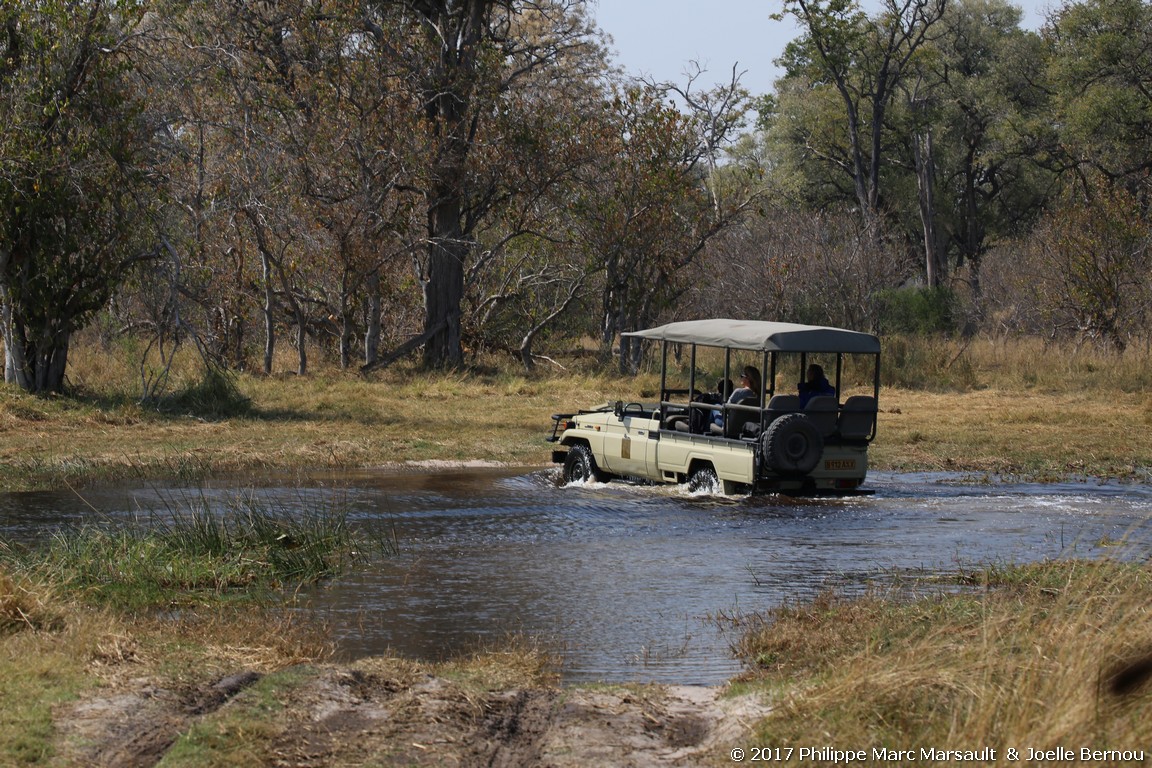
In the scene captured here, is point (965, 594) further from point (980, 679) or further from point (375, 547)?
point (375, 547)

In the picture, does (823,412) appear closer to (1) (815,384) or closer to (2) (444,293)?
(1) (815,384)

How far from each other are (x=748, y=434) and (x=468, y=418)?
351 inches

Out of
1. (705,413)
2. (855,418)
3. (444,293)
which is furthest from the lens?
(444,293)

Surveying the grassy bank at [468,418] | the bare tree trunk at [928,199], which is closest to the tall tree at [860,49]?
the bare tree trunk at [928,199]

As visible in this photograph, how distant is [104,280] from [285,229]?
3.74m

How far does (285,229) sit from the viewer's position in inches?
975

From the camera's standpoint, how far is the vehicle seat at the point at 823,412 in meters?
15.2

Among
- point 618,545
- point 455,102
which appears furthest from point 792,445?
point 455,102

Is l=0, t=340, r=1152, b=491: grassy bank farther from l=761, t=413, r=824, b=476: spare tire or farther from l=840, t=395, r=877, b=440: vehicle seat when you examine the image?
l=761, t=413, r=824, b=476: spare tire

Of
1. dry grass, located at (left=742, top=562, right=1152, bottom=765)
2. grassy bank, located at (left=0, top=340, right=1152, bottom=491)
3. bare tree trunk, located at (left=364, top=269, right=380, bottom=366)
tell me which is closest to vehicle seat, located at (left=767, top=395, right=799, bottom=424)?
grassy bank, located at (left=0, top=340, right=1152, bottom=491)

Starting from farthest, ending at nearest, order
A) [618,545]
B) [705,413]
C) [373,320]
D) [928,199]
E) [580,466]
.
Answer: [928,199]
[373,320]
[580,466]
[705,413]
[618,545]

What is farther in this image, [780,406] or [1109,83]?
[1109,83]

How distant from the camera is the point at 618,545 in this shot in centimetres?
1260

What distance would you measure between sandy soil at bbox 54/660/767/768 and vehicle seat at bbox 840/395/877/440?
846cm
